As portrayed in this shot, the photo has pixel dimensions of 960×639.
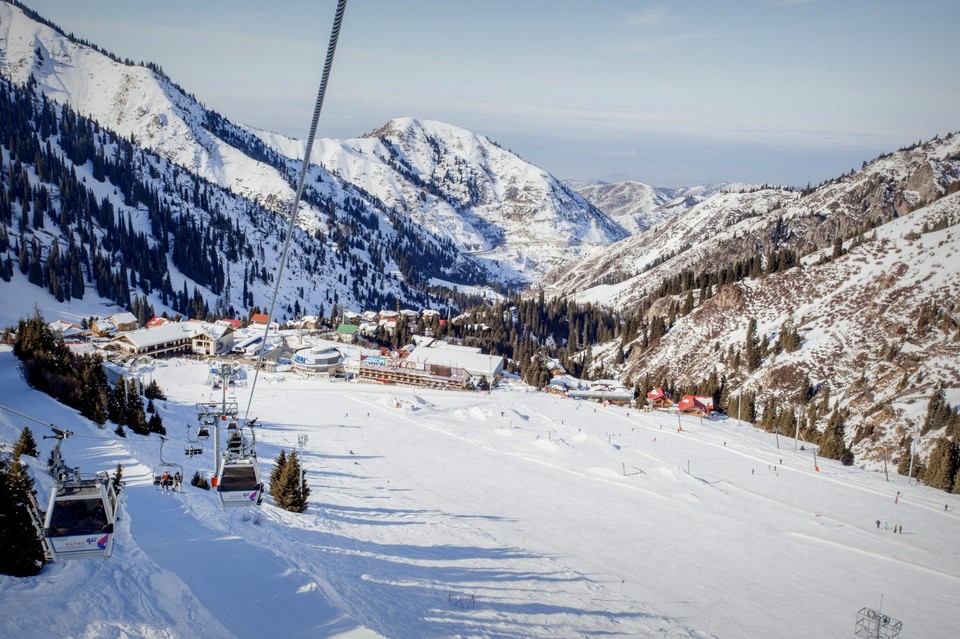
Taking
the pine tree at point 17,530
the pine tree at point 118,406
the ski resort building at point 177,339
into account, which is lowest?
the ski resort building at point 177,339

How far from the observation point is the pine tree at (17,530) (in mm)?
13352

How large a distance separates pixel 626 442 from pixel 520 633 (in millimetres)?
41025

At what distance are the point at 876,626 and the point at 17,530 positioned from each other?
3031cm

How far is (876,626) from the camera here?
22750 mm

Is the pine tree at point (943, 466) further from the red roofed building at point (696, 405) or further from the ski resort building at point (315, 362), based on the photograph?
the ski resort building at point (315, 362)

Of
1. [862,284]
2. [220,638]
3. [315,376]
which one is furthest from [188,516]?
[862,284]

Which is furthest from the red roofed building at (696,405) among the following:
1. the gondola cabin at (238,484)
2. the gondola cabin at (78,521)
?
the gondola cabin at (78,521)

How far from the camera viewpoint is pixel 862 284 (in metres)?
90.6

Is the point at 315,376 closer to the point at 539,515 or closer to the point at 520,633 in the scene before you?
the point at 539,515

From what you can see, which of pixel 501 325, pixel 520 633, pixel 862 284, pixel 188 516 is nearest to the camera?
pixel 520 633

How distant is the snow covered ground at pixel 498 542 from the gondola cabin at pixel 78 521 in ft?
4.52

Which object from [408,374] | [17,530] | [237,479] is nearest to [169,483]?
[237,479]

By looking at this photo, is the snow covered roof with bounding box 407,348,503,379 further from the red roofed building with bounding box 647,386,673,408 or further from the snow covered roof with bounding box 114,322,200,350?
the snow covered roof with bounding box 114,322,200,350

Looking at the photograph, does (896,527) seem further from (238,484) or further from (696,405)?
(238,484)
